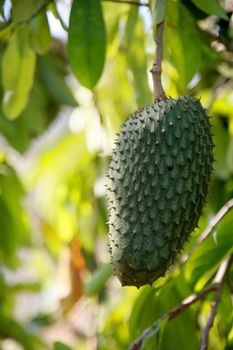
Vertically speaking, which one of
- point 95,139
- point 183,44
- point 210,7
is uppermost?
point 210,7

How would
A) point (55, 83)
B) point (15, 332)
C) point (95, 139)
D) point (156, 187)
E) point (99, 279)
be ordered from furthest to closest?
→ point (15, 332)
point (55, 83)
point (95, 139)
point (99, 279)
point (156, 187)

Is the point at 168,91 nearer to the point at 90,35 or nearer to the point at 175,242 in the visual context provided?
the point at 90,35

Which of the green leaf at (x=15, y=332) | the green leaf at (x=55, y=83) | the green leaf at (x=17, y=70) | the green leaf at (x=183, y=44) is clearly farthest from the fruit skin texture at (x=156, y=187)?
the green leaf at (x=15, y=332)

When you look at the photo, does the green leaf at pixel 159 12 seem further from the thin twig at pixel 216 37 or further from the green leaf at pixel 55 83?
the green leaf at pixel 55 83

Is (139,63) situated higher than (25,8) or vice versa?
(25,8)

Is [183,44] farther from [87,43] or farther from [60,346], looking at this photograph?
[60,346]

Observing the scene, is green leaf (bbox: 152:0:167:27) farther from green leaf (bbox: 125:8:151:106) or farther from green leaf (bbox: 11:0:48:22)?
green leaf (bbox: 125:8:151:106)

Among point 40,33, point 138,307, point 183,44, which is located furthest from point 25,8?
point 138,307
